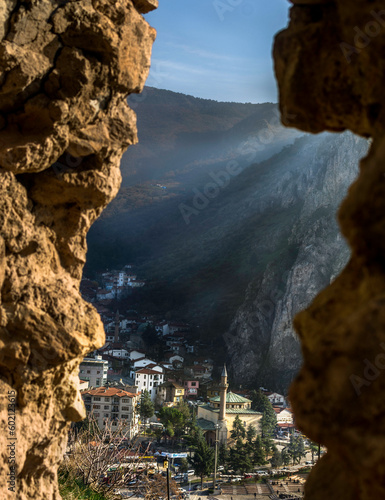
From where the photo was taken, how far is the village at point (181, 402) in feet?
104

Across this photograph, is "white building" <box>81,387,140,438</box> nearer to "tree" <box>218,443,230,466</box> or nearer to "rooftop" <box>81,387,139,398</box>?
"rooftop" <box>81,387,139,398</box>

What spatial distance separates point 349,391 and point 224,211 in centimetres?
8322

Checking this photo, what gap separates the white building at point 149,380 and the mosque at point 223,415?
5.23 metres

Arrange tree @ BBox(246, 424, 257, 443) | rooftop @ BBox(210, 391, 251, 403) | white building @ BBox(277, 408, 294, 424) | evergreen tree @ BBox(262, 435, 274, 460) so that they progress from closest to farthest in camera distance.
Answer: evergreen tree @ BBox(262, 435, 274, 460), tree @ BBox(246, 424, 257, 443), rooftop @ BBox(210, 391, 251, 403), white building @ BBox(277, 408, 294, 424)

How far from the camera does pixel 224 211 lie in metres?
84.1

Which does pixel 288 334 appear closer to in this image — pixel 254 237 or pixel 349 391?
pixel 254 237

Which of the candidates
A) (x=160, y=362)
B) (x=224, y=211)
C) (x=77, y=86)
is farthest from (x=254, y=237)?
(x=77, y=86)

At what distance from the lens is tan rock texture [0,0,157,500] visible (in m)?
3.57

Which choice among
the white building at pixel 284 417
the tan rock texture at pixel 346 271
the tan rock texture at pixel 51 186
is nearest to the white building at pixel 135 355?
the white building at pixel 284 417

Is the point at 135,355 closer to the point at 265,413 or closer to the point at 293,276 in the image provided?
the point at 265,413

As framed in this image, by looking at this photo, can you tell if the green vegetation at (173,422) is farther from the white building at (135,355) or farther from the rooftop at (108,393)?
the white building at (135,355)

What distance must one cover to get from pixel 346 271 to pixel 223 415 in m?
39.7

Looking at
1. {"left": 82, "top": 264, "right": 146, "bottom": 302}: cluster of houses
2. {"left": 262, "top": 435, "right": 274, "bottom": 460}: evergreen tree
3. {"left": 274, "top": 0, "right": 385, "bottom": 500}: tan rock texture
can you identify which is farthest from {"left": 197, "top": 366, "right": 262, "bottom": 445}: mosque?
{"left": 274, "top": 0, "right": 385, "bottom": 500}: tan rock texture

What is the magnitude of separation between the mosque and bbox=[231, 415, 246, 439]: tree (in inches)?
31.4
